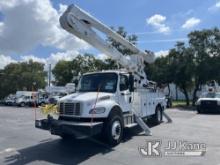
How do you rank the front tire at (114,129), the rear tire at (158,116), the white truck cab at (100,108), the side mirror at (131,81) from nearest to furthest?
the white truck cab at (100,108)
the front tire at (114,129)
the side mirror at (131,81)
the rear tire at (158,116)

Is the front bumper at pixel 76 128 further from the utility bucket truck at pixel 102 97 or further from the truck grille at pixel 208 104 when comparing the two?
the truck grille at pixel 208 104

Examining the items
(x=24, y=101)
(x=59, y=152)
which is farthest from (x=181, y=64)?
(x=59, y=152)

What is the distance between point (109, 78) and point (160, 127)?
4.25 metres

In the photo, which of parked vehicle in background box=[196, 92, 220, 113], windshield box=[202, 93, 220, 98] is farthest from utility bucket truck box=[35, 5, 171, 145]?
windshield box=[202, 93, 220, 98]

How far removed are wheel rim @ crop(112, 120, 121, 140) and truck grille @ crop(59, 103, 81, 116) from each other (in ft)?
4.12

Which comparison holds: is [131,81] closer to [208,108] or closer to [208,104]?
[208,104]

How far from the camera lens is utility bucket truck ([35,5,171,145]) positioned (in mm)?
9945

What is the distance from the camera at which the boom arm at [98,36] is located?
11.3 metres

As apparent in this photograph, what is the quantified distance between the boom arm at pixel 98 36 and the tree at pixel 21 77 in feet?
190

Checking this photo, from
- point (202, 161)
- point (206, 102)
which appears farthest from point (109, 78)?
point (206, 102)

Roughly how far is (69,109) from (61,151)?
4.40ft

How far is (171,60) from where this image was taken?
3831 cm

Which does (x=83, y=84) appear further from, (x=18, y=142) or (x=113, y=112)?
(x=18, y=142)

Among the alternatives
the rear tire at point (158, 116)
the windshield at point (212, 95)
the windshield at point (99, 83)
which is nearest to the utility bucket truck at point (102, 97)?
the windshield at point (99, 83)
